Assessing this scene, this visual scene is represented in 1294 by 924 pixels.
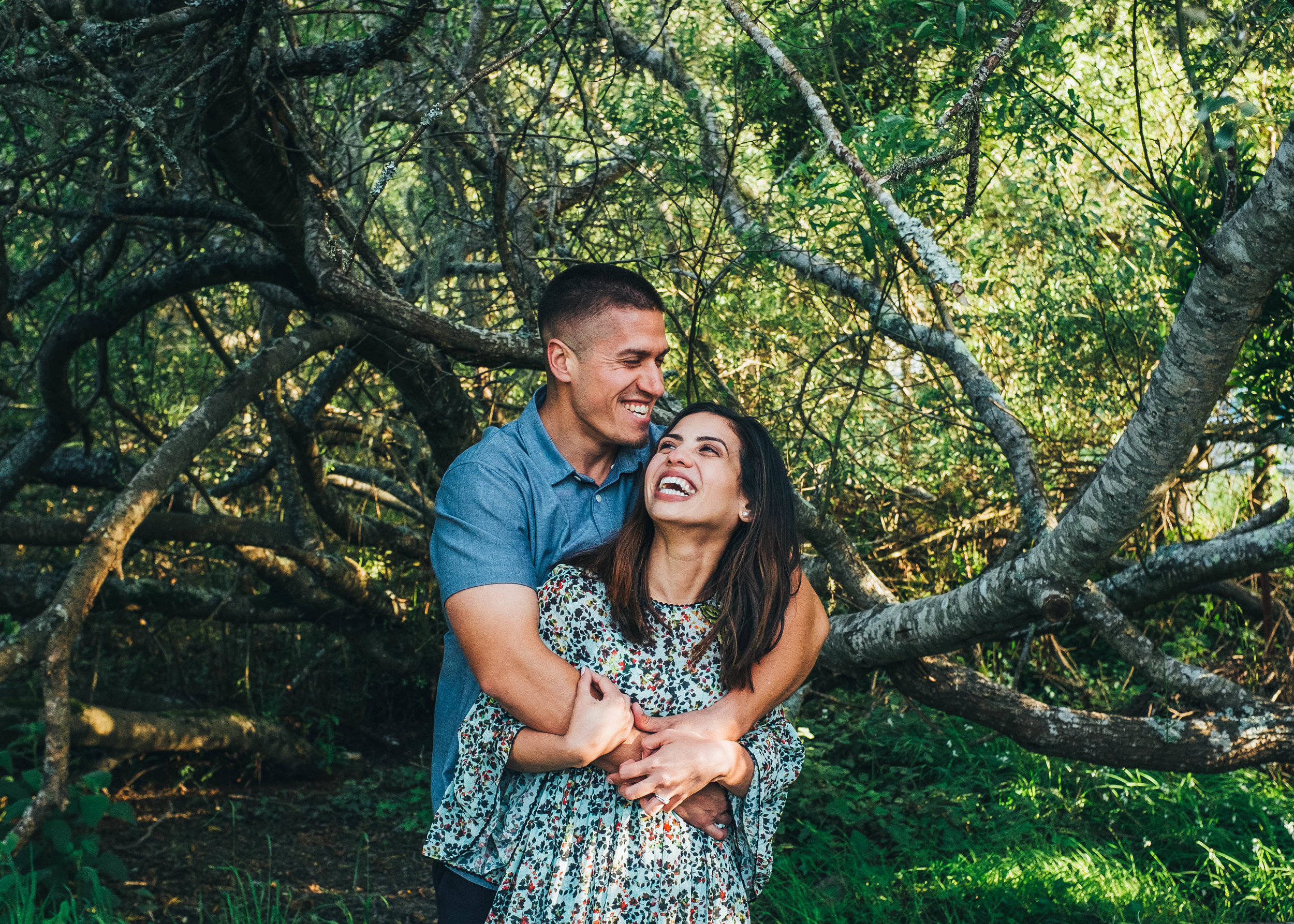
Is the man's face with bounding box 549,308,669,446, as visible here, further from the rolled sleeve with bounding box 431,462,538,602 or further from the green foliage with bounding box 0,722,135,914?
the green foliage with bounding box 0,722,135,914

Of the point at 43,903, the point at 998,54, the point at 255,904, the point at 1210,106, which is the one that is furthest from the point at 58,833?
the point at 1210,106

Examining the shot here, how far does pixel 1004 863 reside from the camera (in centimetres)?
376

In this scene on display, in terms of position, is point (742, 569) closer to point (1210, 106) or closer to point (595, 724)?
point (595, 724)

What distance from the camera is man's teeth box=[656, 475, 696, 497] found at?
2107 mm

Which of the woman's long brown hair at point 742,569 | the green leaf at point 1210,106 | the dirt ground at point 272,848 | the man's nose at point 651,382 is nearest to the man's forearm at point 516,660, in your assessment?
the woman's long brown hair at point 742,569

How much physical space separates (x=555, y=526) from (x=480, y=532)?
26 cm

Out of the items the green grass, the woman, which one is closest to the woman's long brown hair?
A: the woman

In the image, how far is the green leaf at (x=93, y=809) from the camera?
11.9ft

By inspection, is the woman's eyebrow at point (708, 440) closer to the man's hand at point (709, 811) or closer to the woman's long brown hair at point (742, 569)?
the woman's long brown hair at point (742, 569)

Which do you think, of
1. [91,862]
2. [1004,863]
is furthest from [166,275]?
[1004,863]

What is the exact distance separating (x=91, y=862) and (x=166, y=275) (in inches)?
87.8

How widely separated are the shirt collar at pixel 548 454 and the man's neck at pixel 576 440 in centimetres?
2

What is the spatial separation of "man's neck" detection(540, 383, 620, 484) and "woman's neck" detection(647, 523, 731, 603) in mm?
296

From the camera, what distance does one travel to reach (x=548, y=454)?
2.29 meters
